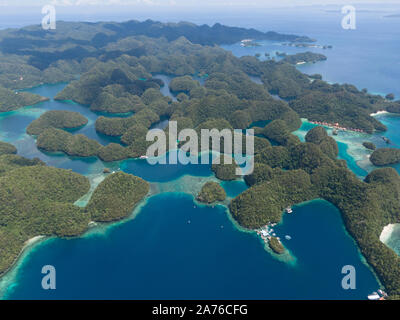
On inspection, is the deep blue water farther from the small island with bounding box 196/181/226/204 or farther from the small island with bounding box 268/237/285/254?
the small island with bounding box 196/181/226/204

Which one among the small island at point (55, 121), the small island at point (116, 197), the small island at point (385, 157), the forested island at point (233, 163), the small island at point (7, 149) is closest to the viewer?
the forested island at point (233, 163)

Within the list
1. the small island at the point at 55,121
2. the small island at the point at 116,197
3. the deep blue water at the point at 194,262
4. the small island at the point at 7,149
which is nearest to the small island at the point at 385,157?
the deep blue water at the point at 194,262

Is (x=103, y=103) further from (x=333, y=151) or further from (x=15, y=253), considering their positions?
(x=333, y=151)

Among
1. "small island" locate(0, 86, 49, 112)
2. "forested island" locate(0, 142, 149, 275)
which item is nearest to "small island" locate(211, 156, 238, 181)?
"forested island" locate(0, 142, 149, 275)

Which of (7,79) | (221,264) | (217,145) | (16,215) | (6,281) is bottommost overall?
(6,281)

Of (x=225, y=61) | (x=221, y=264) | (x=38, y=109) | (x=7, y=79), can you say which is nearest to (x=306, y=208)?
(x=221, y=264)

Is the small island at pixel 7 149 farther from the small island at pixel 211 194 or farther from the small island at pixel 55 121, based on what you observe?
the small island at pixel 211 194

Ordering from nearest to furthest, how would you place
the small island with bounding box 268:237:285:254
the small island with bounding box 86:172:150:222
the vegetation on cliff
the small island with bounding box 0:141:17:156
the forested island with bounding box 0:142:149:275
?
1. the small island with bounding box 268:237:285:254
2. the vegetation on cliff
3. the forested island with bounding box 0:142:149:275
4. the small island with bounding box 86:172:150:222
5. the small island with bounding box 0:141:17:156

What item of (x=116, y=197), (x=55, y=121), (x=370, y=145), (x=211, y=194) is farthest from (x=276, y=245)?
(x=55, y=121)
